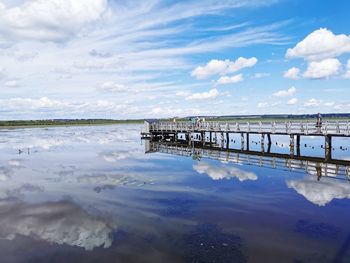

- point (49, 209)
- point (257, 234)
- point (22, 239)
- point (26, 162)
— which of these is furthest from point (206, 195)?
point (26, 162)

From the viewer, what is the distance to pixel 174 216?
1491cm

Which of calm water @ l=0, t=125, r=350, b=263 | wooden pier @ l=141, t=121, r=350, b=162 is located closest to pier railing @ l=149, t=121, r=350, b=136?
wooden pier @ l=141, t=121, r=350, b=162

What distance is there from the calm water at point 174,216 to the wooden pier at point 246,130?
9712mm

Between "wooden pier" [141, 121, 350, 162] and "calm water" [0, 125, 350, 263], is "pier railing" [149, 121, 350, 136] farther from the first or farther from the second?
"calm water" [0, 125, 350, 263]

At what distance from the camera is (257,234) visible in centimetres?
1260

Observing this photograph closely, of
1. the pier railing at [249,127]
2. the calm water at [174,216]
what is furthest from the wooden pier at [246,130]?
the calm water at [174,216]

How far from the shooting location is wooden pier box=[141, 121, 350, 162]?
32.9 meters

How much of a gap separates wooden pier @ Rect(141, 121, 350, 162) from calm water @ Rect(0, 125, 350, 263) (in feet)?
31.9

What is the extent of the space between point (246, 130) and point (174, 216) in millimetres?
28423

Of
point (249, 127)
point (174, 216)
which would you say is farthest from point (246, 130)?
point (174, 216)

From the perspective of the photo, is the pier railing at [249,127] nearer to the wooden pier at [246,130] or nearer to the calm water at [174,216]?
the wooden pier at [246,130]

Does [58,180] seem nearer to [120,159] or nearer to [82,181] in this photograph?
[82,181]

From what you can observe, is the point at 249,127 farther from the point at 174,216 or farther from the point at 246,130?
the point at 174,216

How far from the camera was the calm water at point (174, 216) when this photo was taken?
11211mm
